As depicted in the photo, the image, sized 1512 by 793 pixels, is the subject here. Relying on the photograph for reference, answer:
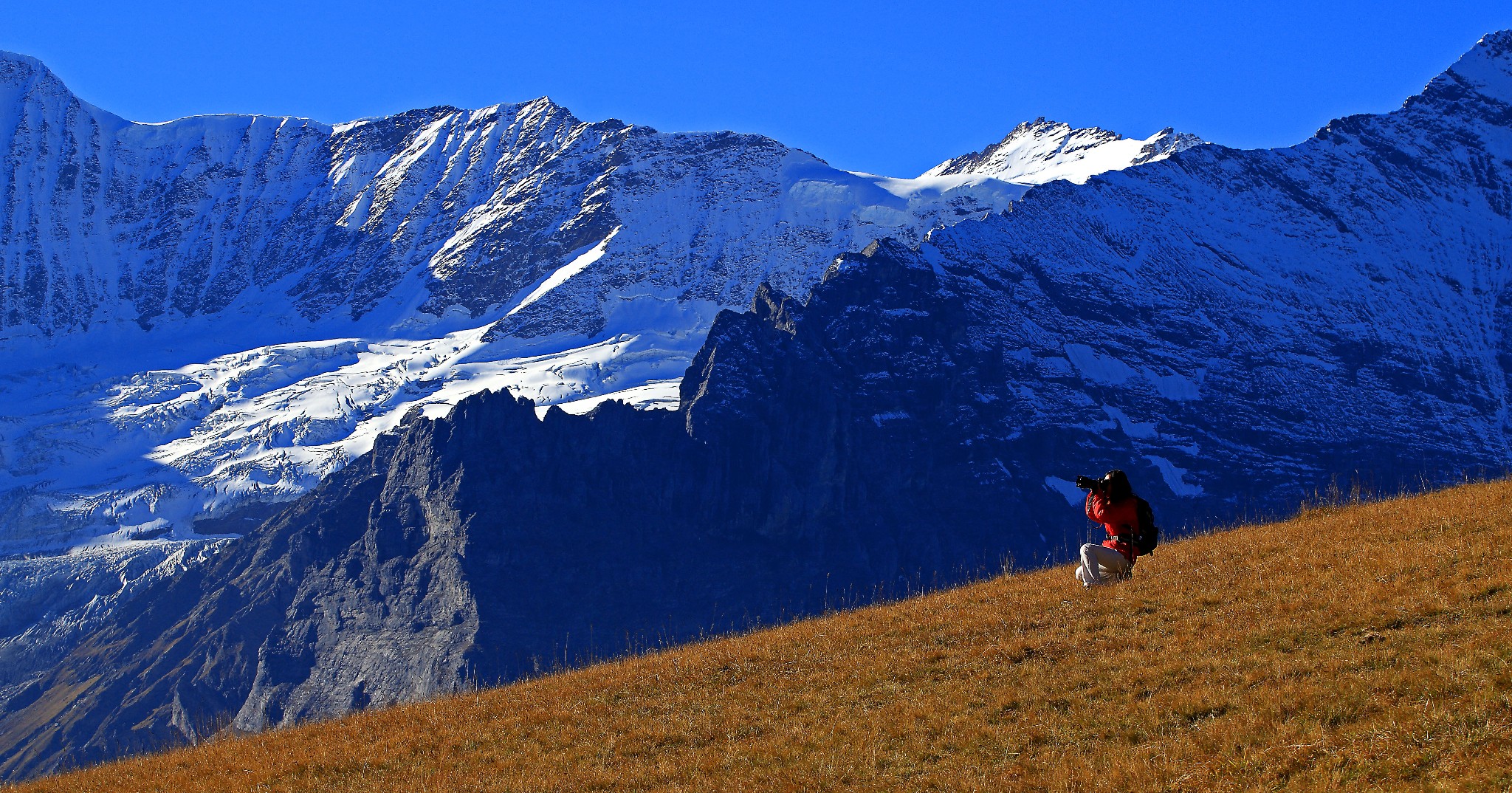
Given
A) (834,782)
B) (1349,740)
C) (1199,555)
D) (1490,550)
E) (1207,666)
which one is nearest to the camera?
(1349,740)

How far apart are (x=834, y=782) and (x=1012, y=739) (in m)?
2.42

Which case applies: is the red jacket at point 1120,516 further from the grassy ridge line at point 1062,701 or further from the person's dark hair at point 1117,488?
the grassy ridge line at point 1062,701

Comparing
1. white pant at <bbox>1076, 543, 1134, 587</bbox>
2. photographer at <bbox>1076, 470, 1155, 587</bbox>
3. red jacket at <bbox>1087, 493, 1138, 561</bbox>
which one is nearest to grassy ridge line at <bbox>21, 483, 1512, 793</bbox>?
white pant at <bbox>1076, 543, 1134, 587</bbox>

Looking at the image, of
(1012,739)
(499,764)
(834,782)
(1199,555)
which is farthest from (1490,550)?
(499,764)

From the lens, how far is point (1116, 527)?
2494 centimetres

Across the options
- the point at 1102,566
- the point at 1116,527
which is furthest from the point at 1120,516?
the point at 1102,566

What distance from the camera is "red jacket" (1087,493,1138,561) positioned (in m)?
24.5

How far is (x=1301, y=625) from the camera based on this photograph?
2055cm

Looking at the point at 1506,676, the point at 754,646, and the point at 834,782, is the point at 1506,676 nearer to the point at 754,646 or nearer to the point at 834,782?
the point at 834,782

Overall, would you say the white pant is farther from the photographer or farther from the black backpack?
the black backpack

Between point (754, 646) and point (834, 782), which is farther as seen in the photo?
point (754, 646)

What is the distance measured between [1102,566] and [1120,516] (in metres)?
1.36

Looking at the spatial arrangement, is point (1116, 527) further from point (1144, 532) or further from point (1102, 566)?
point (1102, 566)

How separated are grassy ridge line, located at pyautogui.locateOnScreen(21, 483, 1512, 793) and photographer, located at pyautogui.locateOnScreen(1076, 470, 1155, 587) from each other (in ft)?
1.51
